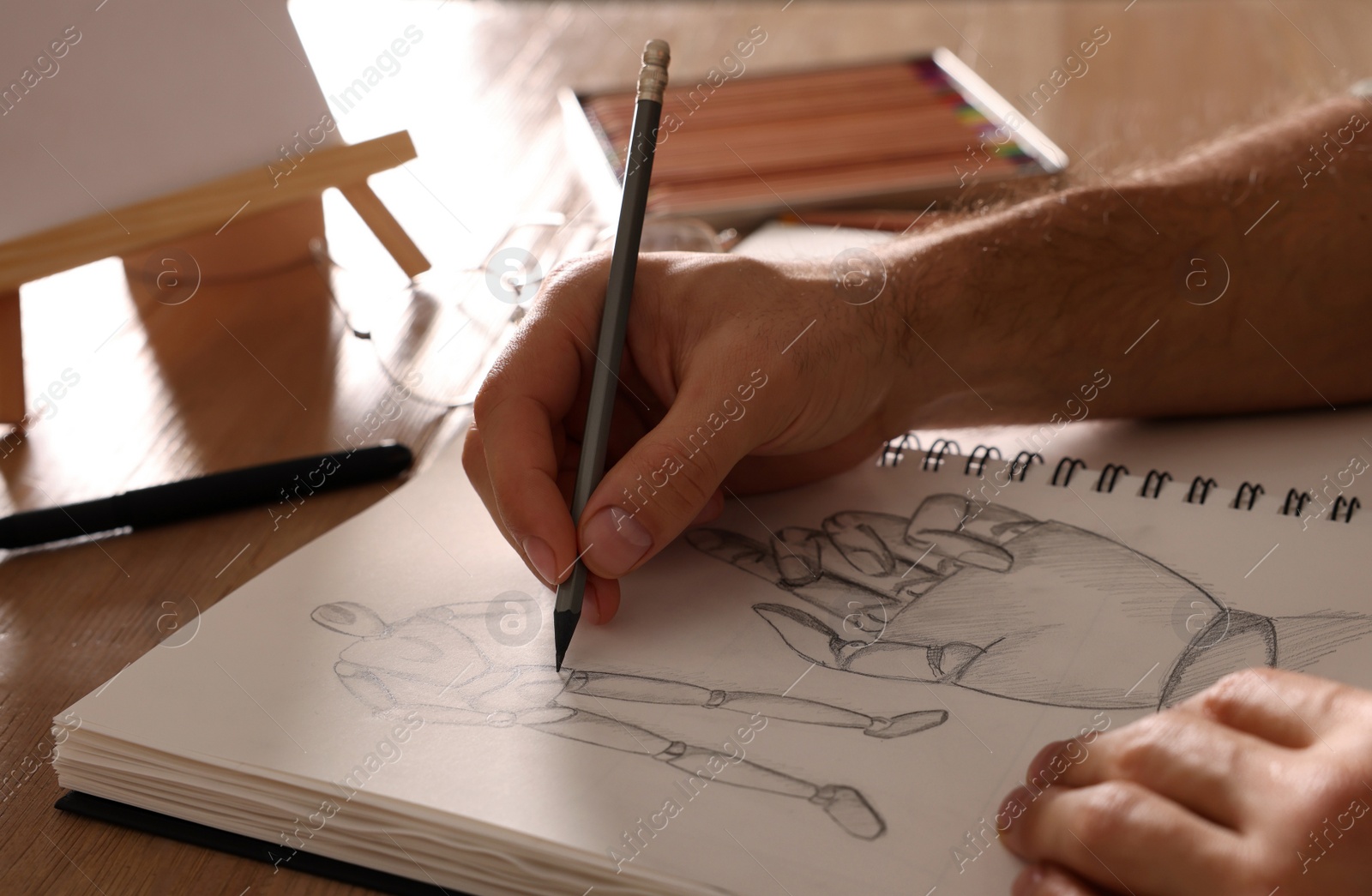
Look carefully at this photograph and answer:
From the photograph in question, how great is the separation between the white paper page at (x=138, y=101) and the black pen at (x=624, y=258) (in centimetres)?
39

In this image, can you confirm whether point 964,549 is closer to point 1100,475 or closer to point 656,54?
point 1100,475

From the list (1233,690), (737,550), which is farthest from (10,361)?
(1233,690)

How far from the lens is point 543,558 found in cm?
55

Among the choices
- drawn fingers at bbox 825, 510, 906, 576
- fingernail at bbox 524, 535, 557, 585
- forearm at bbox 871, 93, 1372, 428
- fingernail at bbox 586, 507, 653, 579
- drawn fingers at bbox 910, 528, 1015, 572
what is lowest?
fingernail at bbox 524, 535, 557, 585

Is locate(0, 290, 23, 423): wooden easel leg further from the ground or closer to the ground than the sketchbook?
closer to the ground

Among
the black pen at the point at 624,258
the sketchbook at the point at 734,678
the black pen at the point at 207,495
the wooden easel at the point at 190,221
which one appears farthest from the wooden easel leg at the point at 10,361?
the black pen at the point at 624,258

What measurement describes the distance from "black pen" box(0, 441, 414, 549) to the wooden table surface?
0.5 inches

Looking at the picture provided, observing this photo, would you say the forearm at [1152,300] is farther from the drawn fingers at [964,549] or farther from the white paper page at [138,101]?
the white paper page at [138,101]

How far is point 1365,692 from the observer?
0.40 meters

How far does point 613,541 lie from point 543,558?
0.04 meters

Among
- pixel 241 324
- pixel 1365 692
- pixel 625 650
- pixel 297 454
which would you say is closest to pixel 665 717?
pixel 625 650

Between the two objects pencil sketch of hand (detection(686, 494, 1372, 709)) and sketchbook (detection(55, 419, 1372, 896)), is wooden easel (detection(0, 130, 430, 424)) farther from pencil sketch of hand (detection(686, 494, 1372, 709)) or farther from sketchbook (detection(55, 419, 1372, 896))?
pencil sketch of hand (detection(686, 494, 1372, 709))

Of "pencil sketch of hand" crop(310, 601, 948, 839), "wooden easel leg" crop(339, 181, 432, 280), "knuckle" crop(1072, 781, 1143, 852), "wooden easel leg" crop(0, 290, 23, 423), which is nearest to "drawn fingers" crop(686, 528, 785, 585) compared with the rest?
"pencil sketch of hand" crop(310, 601, 948, 839)

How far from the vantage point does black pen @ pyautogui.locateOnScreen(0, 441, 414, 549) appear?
25.3 inches
